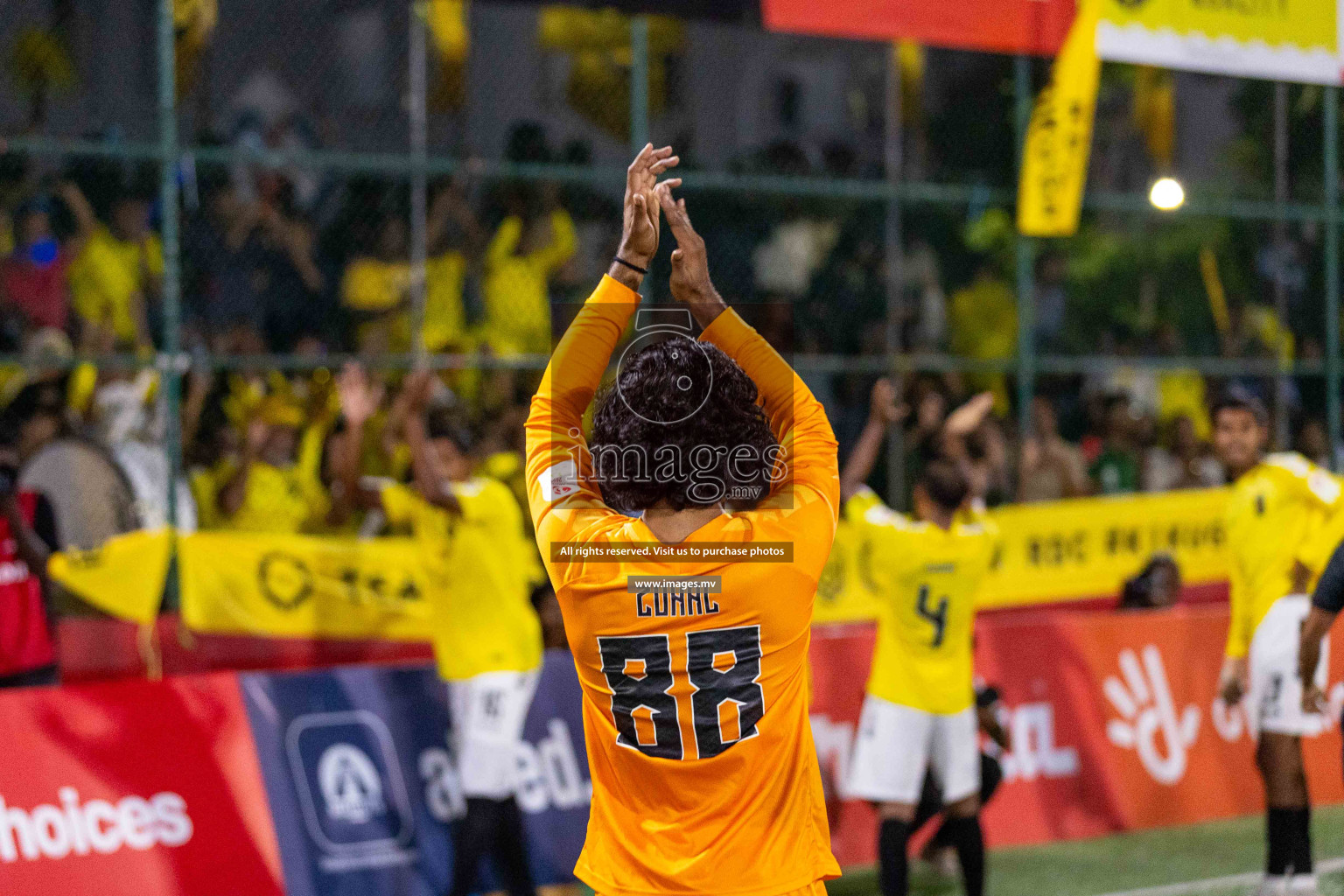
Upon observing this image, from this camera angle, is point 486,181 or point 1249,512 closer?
point 1249,512

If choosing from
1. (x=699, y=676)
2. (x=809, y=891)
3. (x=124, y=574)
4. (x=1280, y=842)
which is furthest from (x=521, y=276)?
(x=809, y=891)

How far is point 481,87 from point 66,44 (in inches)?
134

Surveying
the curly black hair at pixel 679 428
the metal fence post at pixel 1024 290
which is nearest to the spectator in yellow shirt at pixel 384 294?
the metal fence post at pixel 1024 290

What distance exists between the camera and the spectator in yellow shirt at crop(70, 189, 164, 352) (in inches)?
365

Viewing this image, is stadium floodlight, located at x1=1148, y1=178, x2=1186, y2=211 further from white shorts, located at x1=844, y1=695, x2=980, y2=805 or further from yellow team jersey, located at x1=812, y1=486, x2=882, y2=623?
white shorts, located at x1=844, y1=695, x2=980, y2=805

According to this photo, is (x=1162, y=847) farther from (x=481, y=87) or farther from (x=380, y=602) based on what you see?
(x=481, y=87)

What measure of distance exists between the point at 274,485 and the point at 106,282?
5.96 ft

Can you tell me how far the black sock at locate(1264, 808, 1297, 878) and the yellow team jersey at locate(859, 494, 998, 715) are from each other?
4.72ft

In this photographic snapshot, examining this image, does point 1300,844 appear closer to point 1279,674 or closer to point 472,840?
point 1279,674

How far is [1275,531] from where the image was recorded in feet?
22.5

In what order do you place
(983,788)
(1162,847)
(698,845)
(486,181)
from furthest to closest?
(486,181) → (1162,847) → (983,788) → (698,845)

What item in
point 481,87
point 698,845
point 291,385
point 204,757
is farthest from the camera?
point 481,87

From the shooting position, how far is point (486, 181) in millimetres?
10383

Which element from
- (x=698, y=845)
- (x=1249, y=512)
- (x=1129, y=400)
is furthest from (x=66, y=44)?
(x=698, y=845)
